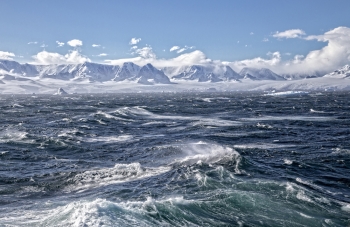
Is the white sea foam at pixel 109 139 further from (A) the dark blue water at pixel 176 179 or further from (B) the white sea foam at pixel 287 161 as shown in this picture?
(B) the white sea foam at pixel 287 161

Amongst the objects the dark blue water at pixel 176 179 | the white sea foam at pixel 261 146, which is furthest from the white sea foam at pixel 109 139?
the white sea foam at pixel 261 146

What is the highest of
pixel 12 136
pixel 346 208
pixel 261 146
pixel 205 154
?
pixel 346 208

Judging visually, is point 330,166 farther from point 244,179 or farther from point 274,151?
point 244,179

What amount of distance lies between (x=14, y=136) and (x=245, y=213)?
167 ft

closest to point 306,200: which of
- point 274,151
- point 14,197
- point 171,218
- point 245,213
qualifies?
point 245,213

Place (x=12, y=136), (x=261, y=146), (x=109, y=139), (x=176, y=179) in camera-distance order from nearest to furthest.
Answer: (x=176, y=179)
(x=261, y=146)
(x=109, y=139)
(x=12, y=136)

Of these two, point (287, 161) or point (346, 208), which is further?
point (287, 161)

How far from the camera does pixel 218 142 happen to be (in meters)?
55.6

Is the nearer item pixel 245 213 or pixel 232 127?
pixel 245 213

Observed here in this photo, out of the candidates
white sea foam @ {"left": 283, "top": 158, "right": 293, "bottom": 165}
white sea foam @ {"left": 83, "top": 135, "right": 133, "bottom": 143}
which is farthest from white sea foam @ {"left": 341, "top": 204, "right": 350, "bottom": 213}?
white sea foam @ {"left": 83, "top": 135, "right": 133, "bottom": 143}

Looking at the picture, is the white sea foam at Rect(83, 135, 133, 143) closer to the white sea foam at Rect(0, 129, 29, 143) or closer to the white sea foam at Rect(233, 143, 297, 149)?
the white sea foam at Rect(0, 129, 29, 143)

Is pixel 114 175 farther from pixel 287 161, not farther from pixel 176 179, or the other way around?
pixel 287 161

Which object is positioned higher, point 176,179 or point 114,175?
point 176,179

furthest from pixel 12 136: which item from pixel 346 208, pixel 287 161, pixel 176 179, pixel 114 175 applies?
pixel 346 208
